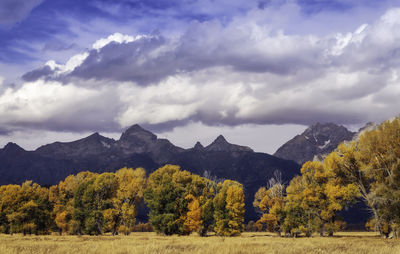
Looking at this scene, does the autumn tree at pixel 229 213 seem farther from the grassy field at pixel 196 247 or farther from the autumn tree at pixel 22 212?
the grassy field at pixel 196 247

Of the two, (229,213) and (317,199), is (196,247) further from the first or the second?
(317,199)

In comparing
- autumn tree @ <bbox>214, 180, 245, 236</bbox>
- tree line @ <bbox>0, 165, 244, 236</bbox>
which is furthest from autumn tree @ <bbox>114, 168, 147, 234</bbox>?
autumn tree @ <bbox>214, 180, 245, 236</bbox>

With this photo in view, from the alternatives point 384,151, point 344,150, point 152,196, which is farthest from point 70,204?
point 384,151

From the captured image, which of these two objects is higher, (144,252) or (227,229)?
(144,252)

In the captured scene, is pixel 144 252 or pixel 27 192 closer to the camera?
pixel 144 252

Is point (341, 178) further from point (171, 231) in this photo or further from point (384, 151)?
point (171, 231)

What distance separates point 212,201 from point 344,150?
32501 millimetres

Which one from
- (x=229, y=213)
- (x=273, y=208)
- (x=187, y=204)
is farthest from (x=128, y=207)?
(x=273, y=208)

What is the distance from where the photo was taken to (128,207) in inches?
3529

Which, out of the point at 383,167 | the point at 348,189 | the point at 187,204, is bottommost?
the point at 187,204

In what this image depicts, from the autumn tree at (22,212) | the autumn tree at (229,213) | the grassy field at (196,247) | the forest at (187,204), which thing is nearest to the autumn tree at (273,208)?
the forest at (187,204)

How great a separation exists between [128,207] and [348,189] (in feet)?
161

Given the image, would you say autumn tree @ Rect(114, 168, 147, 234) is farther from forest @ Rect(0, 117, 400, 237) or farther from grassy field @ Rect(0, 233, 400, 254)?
grassy field @ Rect(0, 233, 400, 254)

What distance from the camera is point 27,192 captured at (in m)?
86.9
